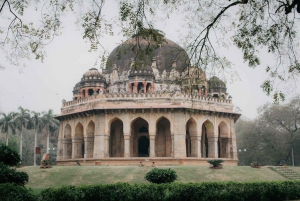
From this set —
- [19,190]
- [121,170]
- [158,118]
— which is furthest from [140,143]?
[19,190]

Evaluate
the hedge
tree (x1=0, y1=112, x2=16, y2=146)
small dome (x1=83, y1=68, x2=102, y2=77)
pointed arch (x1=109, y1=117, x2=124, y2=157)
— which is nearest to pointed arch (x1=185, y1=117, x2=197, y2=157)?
pointed arch (x1=109, y1=117, x2=124, y2=157)

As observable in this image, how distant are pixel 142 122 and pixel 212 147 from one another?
5.37 meters

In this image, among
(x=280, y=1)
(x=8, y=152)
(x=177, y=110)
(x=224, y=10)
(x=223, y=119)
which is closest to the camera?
(x=280, y=1)

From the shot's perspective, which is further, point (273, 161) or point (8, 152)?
point (273, 161)

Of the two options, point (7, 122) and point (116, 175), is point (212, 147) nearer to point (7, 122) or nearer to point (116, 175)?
point (116, 175)

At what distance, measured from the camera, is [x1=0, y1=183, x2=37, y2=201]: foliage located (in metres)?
9.77

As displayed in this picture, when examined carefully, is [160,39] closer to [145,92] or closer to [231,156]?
[145,92]

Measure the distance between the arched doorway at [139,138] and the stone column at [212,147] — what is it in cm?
452

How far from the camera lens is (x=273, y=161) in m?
37.4

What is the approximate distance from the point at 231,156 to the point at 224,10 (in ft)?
64.6

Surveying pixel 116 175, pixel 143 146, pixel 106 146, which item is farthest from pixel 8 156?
pixel 143 146

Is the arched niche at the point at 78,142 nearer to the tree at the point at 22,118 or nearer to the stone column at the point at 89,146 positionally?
the stone column at the point at 89,146

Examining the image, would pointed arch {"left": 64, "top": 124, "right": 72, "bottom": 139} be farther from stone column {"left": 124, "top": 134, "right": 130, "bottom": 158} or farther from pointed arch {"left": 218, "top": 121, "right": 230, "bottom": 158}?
pointed arch {"left": 218, "top": 121, "right": 230, "bottom": 158}

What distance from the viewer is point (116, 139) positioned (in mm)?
26297
